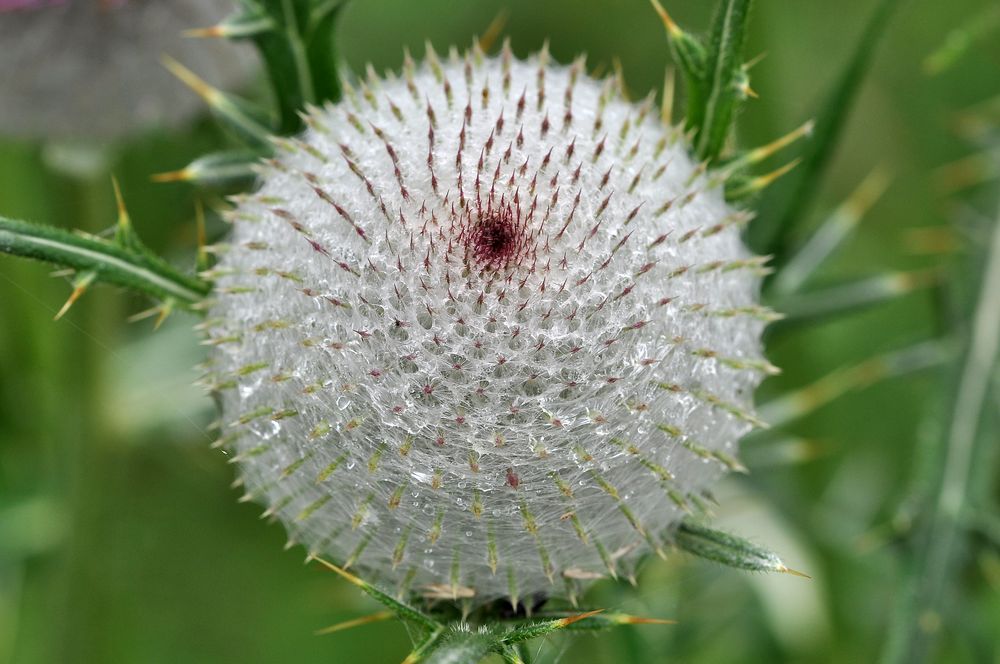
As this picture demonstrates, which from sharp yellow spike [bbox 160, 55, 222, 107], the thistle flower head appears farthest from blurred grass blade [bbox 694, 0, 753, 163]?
the thistle flower head

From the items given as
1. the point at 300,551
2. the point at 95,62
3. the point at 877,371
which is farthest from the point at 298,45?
the point at 300,551

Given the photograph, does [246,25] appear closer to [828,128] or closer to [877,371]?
[828,128]

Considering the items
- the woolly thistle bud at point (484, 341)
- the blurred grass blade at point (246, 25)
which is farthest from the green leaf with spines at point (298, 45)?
the woolly thistle bud at point (484, 341)

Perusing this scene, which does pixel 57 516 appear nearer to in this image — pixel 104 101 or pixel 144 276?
pixel 104 101

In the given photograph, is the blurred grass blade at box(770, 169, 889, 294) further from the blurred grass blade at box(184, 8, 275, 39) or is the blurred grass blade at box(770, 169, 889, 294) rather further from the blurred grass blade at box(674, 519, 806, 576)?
the blurred grass blade at box(184, 8, 275, 39)

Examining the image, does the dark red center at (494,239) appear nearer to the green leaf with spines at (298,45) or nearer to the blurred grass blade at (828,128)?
the green leaf with spines at (298,45)
